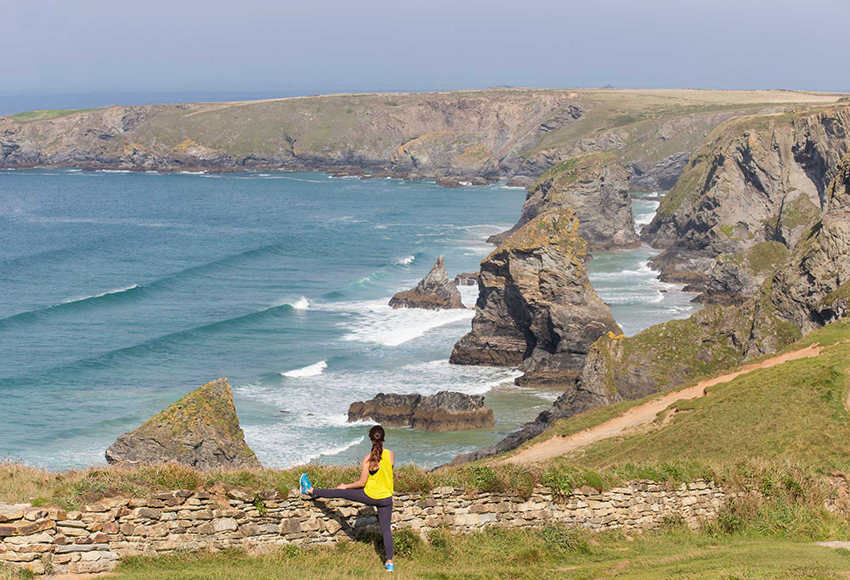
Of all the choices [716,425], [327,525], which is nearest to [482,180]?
[716,425]

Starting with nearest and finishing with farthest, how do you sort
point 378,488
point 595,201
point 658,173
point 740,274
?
point 378,488
point 740,274
point 595,201
point 658,173

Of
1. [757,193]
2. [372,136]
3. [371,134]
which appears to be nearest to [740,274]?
[757,193]

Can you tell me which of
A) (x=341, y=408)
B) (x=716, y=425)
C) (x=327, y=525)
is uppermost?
(x=327, y=525)

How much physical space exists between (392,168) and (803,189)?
10188 cm

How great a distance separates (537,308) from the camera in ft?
156

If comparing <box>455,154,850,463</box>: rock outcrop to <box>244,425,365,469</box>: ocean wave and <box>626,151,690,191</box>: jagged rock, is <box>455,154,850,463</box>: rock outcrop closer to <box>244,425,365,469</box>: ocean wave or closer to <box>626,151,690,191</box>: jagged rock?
<box>244,425,365,469</box>: ocean wave

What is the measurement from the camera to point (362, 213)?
116 m

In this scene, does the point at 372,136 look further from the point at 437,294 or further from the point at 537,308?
the point at 537,308

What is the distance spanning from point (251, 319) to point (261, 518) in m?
46.3

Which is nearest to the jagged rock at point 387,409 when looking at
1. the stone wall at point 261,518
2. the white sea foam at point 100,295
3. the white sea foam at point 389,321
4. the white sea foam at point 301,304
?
the white sea foam at point 389,321

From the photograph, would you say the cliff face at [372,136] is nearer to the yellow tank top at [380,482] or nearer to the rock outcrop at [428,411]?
the rock outcrop at [428,411]

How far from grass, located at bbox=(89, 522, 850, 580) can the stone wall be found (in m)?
0.25

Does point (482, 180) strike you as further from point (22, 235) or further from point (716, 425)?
point (716, 425)

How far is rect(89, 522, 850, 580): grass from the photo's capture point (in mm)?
12672
